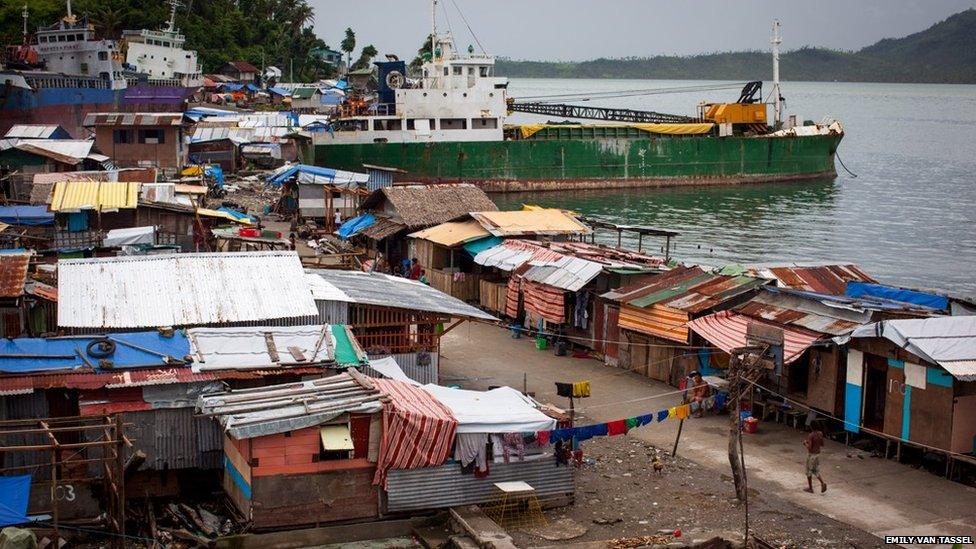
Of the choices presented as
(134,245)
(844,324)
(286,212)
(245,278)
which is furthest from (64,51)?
(844,324)

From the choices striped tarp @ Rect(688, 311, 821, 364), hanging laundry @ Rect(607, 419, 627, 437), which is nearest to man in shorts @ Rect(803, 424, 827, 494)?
hanging laundry @ Rect(607, 419, 627, 437)

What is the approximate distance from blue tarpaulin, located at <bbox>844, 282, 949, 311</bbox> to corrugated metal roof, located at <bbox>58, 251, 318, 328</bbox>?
11091 millimetres

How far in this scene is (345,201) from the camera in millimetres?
36500

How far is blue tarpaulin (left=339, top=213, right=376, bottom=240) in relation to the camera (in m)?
29.5

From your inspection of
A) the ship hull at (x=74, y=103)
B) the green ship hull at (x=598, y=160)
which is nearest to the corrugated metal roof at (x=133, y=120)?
the green ship hull at (x=598, y=160)

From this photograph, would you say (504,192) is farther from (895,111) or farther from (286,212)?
(895,111)

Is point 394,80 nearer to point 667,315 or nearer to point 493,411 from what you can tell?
point 667,315

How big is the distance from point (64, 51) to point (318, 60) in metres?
54.4

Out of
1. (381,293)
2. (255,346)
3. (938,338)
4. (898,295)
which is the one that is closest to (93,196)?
(381,293)

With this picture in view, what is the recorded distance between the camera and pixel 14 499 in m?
11.8

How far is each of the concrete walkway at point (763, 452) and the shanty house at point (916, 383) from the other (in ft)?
1.68

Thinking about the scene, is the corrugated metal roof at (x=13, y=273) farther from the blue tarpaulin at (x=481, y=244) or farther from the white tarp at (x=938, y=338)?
the white tarp at (x=938, y=338)

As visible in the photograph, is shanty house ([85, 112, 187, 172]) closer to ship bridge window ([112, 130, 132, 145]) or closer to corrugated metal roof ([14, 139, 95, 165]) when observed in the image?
ship bridge window ([112, 130, 132, 145])

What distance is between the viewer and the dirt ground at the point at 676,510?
12383mm
